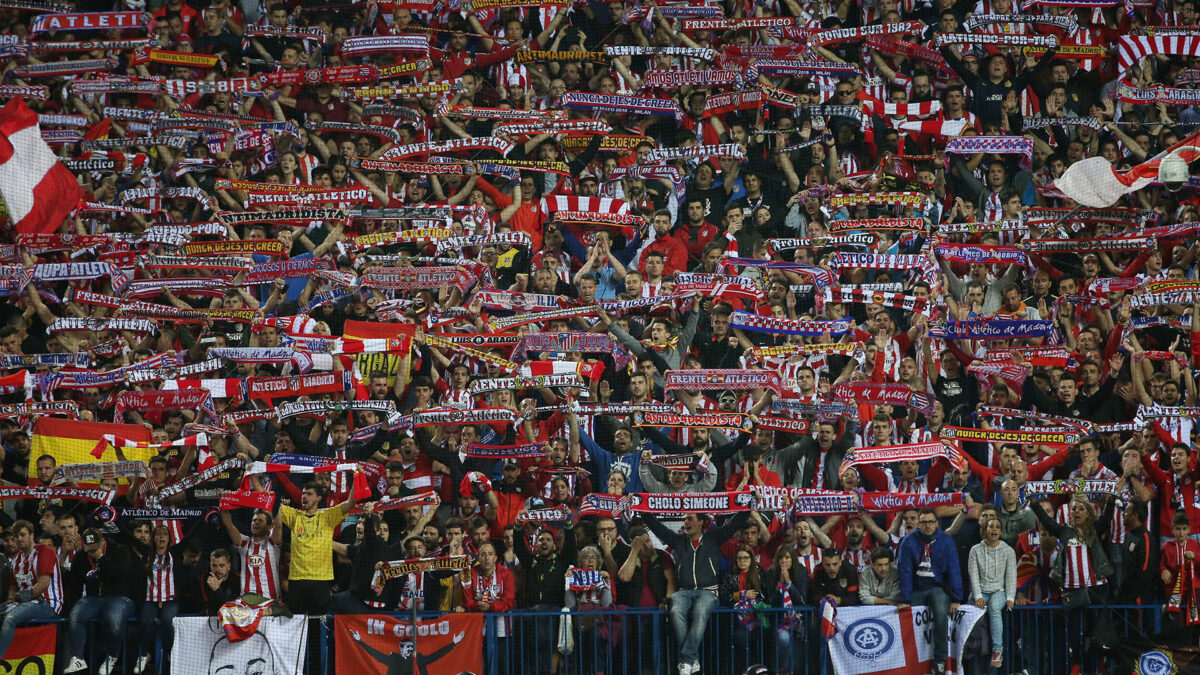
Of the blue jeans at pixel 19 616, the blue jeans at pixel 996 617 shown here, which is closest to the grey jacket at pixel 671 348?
the blue jeans at pixel 996 617

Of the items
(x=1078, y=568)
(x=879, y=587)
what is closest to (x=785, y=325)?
(x=879, y=587)

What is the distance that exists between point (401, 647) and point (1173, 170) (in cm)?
815

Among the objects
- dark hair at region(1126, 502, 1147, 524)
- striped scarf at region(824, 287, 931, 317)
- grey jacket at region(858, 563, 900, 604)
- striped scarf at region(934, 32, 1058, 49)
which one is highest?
striped scarf at region(934, 32, 1058, 49)

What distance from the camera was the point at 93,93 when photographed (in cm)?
1800

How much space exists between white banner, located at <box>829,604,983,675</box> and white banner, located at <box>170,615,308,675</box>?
3891 millimetres

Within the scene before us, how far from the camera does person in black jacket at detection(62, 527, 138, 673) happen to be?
1252 cm

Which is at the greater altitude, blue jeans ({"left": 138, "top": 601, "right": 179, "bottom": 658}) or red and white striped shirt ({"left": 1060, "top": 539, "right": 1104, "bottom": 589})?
red and white striped shirt ({"left": 1060, "top": 539, "right": 1104, "bottom": 589})

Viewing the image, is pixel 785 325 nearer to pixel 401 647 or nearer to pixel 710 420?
pixel 710 420

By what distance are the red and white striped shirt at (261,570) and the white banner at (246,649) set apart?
55 centimetres

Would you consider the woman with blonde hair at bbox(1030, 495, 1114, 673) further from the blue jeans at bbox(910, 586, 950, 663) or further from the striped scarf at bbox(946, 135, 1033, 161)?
the striped scarf at bbox(946, 135, 1033, 161)

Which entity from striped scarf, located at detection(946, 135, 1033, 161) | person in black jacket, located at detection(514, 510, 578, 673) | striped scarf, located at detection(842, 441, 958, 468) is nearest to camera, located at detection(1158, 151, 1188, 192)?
striped scarf, located at detection(946, 135, 1033, 161)

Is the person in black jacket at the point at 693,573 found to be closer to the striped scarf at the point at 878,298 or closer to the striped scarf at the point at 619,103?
the striped scarf at the point at 878,298

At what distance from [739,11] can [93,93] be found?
Result: 6.88 meters

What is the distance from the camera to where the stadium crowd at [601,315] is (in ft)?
42.4
